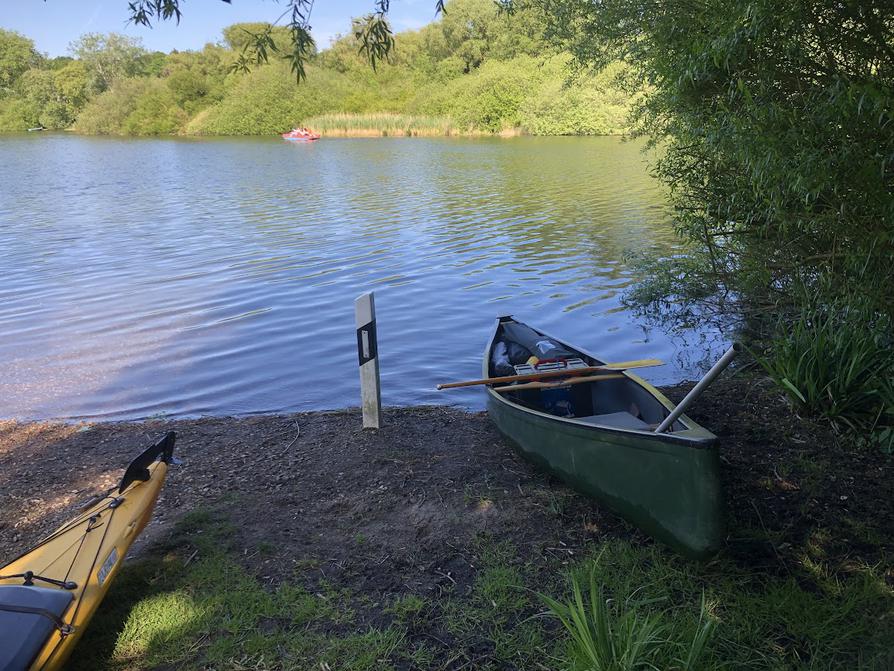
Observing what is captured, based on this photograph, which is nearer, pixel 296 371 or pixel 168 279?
pixel 296 371

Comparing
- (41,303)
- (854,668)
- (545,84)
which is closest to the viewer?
(854,668)

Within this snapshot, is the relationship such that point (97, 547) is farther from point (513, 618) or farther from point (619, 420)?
point (619, 420)

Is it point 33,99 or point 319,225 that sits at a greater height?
point 33,99

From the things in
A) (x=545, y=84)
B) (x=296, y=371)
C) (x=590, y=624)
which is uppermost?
(x=545, y=84)

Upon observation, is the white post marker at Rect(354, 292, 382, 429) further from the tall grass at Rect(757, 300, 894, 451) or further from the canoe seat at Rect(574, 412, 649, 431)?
the tall grass at Rect(757, 300, 894, 451)

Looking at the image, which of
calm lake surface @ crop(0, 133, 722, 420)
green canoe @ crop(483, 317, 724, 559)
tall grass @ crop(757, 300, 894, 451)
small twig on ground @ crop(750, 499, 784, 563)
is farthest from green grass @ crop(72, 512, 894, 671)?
calm lake surface @ crop(0, 133, 722, 420)

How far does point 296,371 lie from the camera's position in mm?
7832

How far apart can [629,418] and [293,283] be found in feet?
26.9

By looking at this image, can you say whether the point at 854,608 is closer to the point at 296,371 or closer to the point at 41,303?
the point at 296,371

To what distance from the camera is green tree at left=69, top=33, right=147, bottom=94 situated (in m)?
66.4

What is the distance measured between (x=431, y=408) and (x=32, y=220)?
15677mm

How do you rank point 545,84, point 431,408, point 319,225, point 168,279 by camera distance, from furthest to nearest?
1. point 545,84
2. point 319,225
3. point 168,279
4. point 431,408

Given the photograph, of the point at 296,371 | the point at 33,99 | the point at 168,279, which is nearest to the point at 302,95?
the point at 33,99

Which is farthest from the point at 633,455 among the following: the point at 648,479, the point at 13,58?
the point at 13,58
